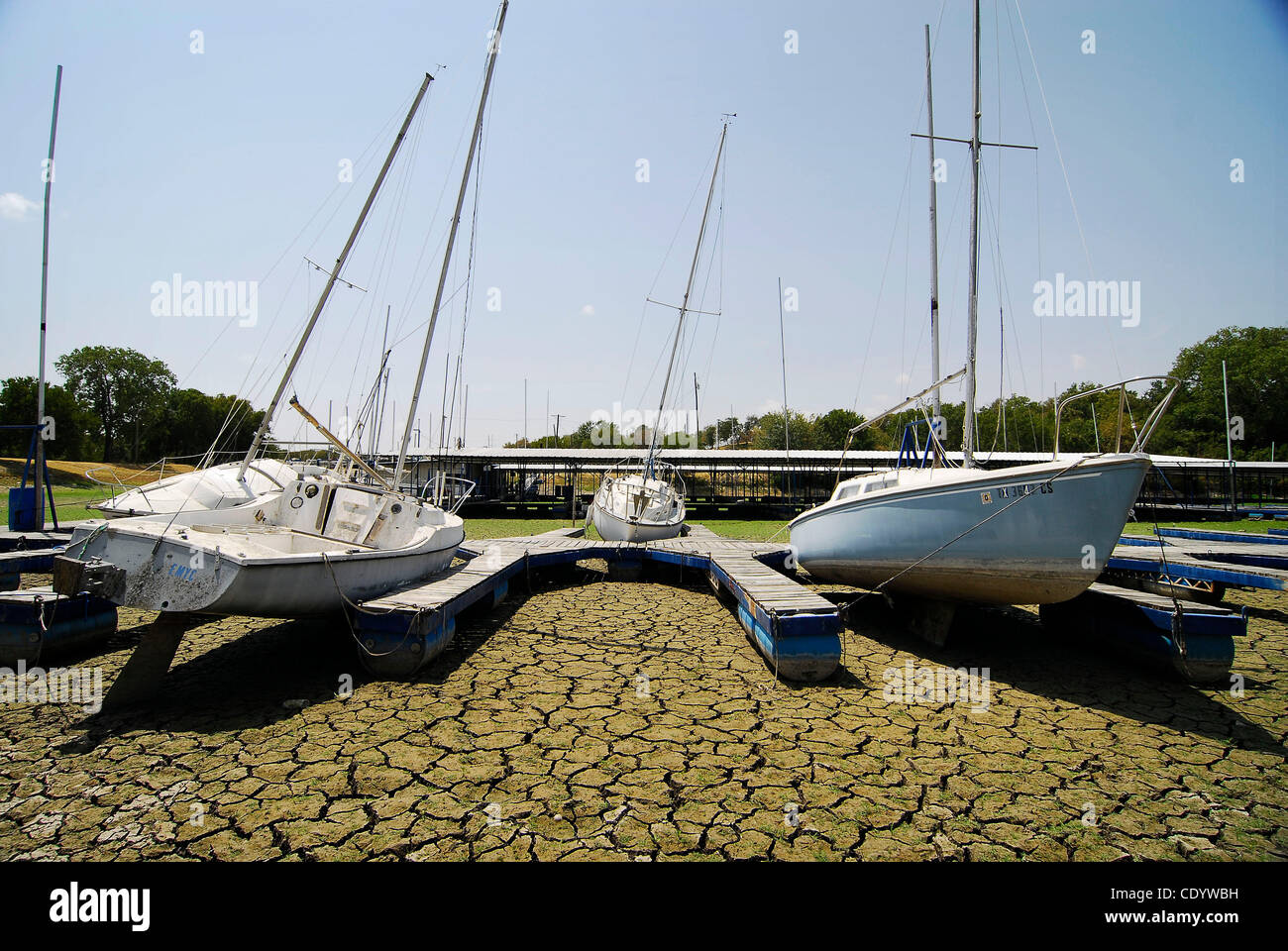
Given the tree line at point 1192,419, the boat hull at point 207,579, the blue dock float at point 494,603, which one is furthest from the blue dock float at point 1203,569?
the tree line at point 1192,419

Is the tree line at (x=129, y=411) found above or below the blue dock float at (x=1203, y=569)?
above

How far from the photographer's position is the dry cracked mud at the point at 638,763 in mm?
3787

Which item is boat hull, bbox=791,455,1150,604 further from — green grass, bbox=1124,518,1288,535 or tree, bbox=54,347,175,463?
tree, bbox=54,347,175,463

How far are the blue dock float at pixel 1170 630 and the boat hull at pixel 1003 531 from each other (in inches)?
32.7

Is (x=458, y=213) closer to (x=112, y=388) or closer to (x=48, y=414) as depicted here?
(x=48, y=414)

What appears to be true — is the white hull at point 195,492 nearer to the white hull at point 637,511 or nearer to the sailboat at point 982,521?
the white hull at point 637,511

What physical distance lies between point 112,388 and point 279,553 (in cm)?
7289

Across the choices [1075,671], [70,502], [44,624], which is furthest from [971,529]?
[70,502]

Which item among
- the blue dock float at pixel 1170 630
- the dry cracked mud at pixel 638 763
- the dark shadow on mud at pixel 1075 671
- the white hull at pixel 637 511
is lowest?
the dark shadow on mud at pixel 1075 671

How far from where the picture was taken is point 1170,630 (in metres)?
6.82

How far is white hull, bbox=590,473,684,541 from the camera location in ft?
53.9

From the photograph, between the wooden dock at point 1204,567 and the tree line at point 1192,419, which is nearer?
the wooden dock at point 1204,567

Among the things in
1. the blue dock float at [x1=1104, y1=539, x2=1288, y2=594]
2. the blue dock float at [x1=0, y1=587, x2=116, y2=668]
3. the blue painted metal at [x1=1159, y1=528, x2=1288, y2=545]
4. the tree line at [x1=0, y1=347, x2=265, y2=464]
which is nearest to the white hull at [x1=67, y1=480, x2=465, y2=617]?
the blue dock float at [x1=0, y1=587, x2=116, y2=668]

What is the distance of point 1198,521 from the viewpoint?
2961 cm
